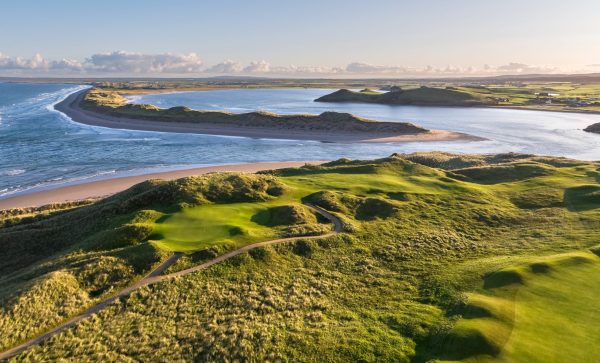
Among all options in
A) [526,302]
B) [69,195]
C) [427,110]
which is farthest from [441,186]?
[427,110]

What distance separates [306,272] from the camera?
21.1 metres

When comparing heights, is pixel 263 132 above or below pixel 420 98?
below

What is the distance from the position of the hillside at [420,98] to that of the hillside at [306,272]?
5030 inches

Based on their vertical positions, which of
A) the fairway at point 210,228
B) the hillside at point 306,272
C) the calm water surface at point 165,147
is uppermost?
the fairway at point 210,228

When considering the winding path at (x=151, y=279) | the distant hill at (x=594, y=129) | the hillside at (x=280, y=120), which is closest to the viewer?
the winding path at (x=151, y=279)

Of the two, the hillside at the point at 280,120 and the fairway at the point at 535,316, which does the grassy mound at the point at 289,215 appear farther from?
the hillside at the point at 280,120

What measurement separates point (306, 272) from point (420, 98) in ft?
507

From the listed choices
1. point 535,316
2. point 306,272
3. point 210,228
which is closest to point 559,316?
point 535,316

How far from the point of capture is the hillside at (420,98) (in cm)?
15550

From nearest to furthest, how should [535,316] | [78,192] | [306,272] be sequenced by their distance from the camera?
[535,316], [306,272], [78,192]

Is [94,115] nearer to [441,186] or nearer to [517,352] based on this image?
[441,186]

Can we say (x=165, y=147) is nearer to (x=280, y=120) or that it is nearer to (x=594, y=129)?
(x=280, y=120)

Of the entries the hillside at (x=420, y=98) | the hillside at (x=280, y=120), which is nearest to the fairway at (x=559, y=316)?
the hillside at (x=280, y=120)

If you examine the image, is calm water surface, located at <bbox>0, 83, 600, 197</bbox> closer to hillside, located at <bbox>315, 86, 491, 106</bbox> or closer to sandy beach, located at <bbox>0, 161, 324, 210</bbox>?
sandy beach, located at <bbox>0, 161, 324, 210</bbox>
